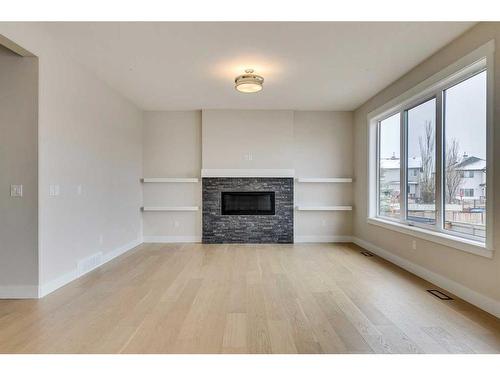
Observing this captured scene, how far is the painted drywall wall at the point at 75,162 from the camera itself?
307 centimetres

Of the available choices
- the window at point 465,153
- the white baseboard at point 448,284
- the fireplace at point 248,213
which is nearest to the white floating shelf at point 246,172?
the fireplace at point 248,213

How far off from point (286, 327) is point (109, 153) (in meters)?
3.68

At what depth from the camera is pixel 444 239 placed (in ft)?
10.6

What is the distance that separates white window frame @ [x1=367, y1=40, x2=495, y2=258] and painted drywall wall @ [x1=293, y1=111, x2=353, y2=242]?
2.93 feet

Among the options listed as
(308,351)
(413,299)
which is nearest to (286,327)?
(308,351)

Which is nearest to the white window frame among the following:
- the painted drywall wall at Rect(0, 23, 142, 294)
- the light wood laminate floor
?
the light wood laminate floor

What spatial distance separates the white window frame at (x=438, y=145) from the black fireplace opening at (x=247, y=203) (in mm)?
1892

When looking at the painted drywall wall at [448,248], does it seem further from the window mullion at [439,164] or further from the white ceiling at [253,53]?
the window mullion at [439,164]

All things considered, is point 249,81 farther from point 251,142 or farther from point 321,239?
point 321,239

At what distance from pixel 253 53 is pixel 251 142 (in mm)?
2722

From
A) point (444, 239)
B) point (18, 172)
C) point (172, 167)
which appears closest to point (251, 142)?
point (172, 167)

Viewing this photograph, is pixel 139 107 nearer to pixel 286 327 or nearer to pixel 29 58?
pixel 29 58

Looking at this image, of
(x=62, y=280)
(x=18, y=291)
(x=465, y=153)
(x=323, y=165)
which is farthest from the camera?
(x=323, y=165)
